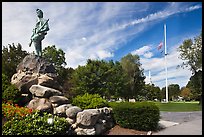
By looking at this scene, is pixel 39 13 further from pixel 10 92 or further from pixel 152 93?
pixel 152 93

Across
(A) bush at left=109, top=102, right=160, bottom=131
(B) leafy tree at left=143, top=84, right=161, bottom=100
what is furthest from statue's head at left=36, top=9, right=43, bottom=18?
(B) leafy tree at left=143, top=84, right=161, bottom=100

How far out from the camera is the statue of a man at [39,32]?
12.9 meters

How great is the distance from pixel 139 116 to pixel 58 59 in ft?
70.8

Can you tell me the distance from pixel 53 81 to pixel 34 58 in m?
1.82

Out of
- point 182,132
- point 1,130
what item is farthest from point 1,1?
point 182,132

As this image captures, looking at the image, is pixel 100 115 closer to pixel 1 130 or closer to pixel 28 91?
pixel 1 130

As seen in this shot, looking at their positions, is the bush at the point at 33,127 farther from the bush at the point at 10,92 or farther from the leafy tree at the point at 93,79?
the leafy tree at the point at 93,79

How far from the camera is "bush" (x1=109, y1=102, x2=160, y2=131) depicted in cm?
899

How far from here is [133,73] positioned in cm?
3800

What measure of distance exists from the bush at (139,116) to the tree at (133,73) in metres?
27.9

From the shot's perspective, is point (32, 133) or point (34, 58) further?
point (34, 58)

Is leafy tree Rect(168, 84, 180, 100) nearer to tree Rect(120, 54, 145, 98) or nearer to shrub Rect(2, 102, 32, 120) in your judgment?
tree Rect(120, 54, 145, 98)

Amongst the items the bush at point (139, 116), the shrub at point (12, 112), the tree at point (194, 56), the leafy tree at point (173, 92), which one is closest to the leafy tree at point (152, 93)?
the leafy tree at point (173, 92)

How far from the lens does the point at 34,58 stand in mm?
12703
